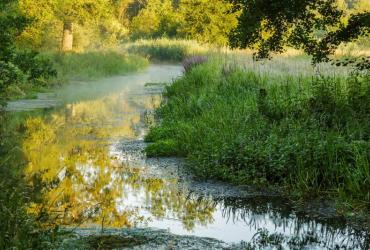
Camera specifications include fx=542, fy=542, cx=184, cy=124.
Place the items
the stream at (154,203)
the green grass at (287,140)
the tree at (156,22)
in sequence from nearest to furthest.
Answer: the stream at (154,203) → the green grass at (287,140) → the tree at (156,22)

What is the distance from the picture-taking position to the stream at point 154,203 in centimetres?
601

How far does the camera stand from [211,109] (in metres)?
12.5

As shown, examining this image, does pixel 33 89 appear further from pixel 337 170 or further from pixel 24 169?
pixel 337 170

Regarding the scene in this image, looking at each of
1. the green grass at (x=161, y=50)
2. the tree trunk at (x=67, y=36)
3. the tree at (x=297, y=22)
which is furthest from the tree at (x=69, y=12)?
the tree at (x=297, y=22)

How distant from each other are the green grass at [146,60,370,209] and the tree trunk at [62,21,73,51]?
2373 cm

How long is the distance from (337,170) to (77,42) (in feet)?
109

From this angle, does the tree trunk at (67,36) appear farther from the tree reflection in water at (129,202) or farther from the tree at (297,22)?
the tree at (297,22)

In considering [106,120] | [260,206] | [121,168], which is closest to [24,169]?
[121,168]

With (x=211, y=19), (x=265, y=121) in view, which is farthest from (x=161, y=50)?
(x=265, y=121)

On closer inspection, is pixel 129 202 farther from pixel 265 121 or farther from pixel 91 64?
pixel 91 64

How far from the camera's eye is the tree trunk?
114 ft

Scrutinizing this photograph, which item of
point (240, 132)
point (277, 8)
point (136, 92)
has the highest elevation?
point (277, 8)

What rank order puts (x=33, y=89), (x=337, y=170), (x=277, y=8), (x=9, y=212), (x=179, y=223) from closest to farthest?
1. (x=9, y=212)
2. (x=179, y=223)
3. (x=337, y=170)
4. (x=277, y=8)
5. (x=33, y=89)

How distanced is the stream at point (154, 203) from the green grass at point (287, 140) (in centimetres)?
36
